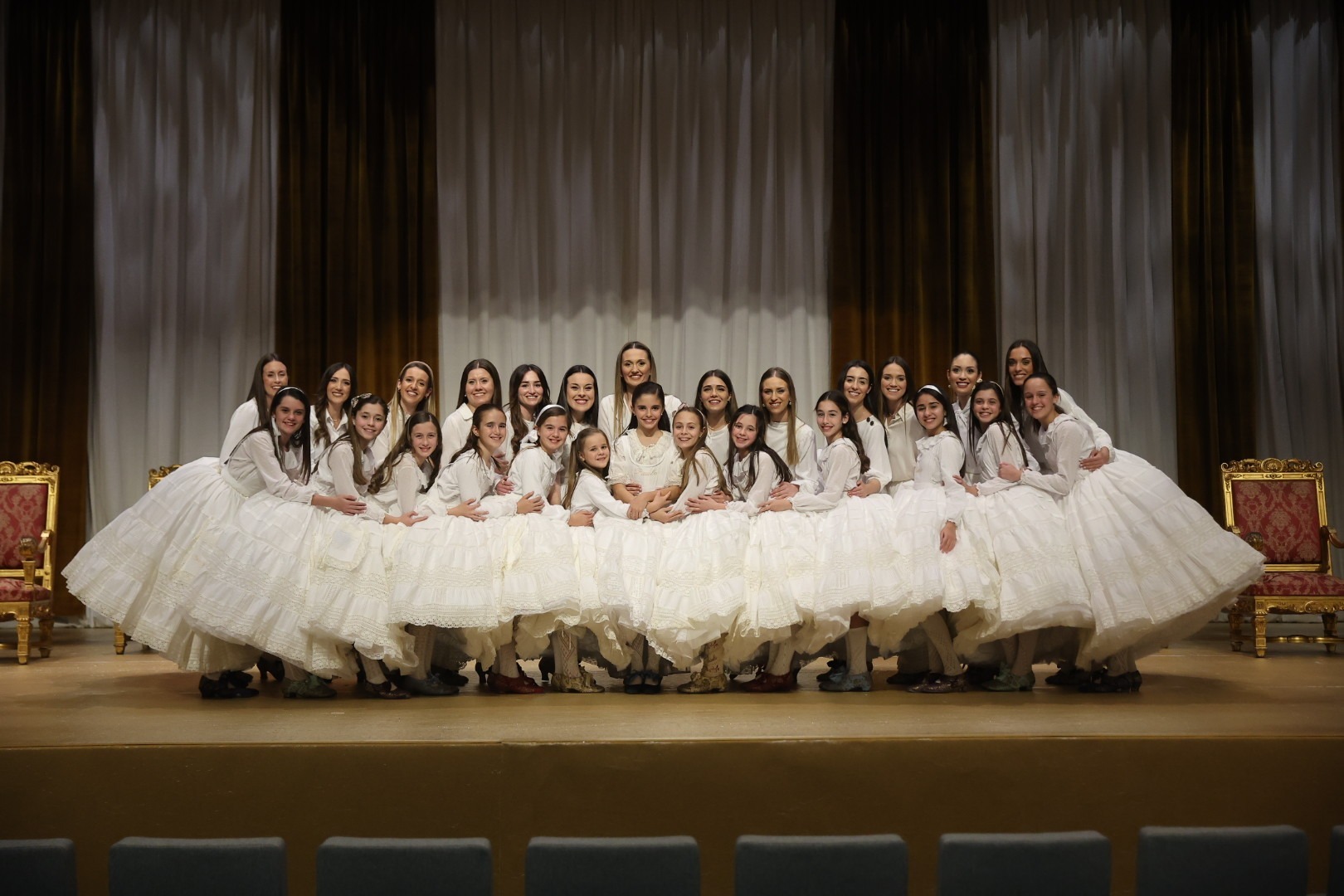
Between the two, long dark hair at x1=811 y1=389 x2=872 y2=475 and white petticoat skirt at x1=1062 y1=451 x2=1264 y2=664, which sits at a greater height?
long dark hair at x1=811 y1=389 x2=872 y2=475

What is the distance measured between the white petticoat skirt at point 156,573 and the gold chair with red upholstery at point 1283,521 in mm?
5003

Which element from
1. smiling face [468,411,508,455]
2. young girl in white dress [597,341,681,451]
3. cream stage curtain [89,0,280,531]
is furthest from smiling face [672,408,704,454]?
cream stage curtain [89,0,280,531]

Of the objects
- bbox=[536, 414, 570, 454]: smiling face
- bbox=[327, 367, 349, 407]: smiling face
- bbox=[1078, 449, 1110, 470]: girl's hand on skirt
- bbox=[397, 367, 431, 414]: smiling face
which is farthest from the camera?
bbox=[397, 367, 431, 414]: smiling face

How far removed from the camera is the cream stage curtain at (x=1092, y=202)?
755cm

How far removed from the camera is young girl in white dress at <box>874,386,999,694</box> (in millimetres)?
4184

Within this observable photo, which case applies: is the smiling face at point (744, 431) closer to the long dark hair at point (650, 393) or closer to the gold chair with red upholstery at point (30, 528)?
the long dark hair at point (650, 393)

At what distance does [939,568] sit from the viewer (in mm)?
4223

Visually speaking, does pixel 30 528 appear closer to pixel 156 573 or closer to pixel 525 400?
pixel 156 573

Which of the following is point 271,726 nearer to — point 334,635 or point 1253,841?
point 334,635

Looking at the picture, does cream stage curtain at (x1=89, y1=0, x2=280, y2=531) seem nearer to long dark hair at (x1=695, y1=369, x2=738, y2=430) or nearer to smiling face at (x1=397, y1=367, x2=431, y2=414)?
smiling face at (x1=397, y1=367, x2=431, y2=414)

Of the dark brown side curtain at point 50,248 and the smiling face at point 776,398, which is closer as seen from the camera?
the smiling face at point 776,398

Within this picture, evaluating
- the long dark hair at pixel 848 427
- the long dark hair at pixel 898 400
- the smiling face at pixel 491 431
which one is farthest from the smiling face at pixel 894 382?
the smiling face at pixel 491 431

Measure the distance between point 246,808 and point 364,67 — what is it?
17.9ft

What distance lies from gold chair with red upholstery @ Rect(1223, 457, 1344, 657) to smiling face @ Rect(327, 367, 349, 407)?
4632 mm
